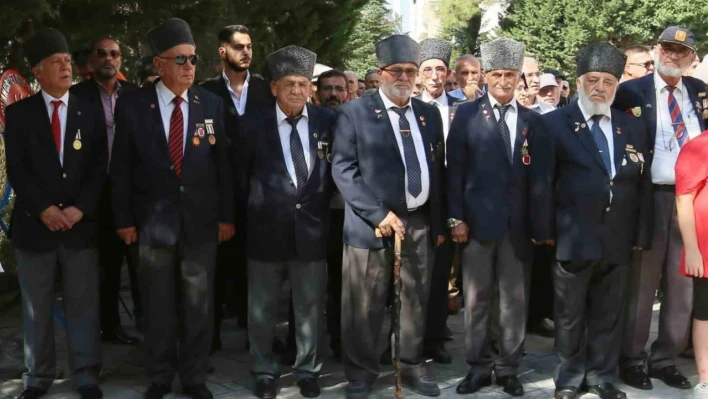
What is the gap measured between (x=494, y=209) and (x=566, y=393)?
3.98 feet

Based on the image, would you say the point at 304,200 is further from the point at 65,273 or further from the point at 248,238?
the point at 65,273

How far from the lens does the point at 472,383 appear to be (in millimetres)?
5812

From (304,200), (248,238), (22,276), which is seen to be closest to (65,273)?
(22,276)

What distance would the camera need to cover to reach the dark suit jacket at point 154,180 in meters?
5.50

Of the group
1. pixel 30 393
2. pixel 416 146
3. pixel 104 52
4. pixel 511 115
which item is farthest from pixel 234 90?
pixel 30 393

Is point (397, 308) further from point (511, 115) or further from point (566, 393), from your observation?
point (511, 115)

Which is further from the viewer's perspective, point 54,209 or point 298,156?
point 298,156

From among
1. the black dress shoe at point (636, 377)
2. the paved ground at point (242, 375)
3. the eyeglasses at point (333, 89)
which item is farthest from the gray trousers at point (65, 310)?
the black dress shoe at point (636, 377)

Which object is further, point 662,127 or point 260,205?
point 662,127

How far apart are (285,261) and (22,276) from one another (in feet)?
5.23

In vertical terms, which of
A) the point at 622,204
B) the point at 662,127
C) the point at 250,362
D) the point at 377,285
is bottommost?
the point at 250,362

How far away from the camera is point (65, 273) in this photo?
5.63m

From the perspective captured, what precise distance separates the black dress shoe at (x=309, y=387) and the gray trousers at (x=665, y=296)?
2.04 m

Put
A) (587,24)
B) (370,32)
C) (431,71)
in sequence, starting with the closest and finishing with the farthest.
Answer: (431,71) < (370,32) < (587,24)
